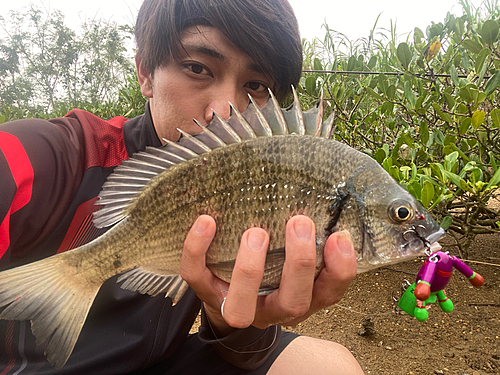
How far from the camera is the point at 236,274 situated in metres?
1.22

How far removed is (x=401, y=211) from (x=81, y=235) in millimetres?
1425

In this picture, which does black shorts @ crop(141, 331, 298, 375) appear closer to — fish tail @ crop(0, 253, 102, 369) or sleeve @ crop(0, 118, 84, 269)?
fish tail @ crop(0, 253, 102, 369)

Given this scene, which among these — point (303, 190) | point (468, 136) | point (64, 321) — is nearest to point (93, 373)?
point (64, 321)

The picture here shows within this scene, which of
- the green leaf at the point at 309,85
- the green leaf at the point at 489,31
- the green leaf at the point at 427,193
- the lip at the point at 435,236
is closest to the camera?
the lip at the point at 435,236

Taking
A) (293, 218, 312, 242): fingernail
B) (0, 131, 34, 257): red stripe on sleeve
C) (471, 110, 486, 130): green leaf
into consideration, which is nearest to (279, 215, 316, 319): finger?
(293, 218, 312, 242): fingernail

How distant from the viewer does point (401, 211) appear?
114cm

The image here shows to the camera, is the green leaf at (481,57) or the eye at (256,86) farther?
the green leaf at (481,57)

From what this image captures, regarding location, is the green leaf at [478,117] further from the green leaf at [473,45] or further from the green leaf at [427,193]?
the green leaf at [427,193]

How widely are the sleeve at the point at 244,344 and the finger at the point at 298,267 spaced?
1.78 ft

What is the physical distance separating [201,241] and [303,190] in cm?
44

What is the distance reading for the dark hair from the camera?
1.66 meters

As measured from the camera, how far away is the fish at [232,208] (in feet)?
3.88

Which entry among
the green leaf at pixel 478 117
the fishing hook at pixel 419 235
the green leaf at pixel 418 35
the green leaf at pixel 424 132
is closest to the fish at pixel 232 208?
the fishing hook at pixel 419 235

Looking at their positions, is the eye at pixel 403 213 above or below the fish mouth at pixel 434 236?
above
